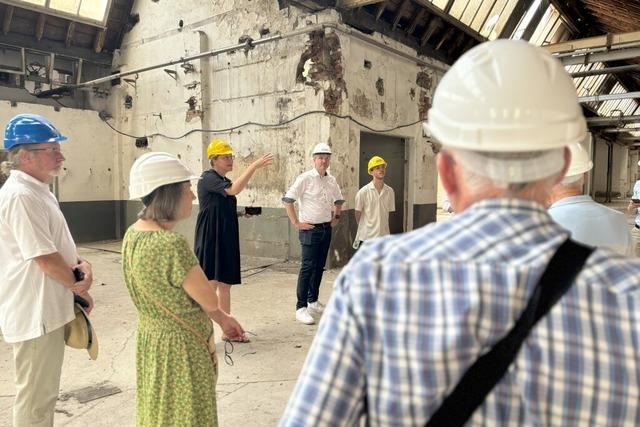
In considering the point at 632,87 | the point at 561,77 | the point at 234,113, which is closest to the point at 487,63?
the point at 561,77

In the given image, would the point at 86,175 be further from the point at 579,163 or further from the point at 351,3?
the point at 579,163

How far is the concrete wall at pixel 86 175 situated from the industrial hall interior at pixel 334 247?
0.87 meters

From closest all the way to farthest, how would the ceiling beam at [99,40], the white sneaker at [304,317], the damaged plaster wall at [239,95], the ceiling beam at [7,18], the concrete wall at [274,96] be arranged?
1. the white sneaker at [304,317]
2. the concrete wall at [274,96]
3. the damaged plaster wall at [239,95]
4. the ceiling beam at [7,18]
5. the ceiling beam at [99,40]

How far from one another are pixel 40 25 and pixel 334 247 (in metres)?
7.13

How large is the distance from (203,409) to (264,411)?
931 mm

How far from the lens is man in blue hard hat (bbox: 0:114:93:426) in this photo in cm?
189

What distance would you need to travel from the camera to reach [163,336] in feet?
5.82

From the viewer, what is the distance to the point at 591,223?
5.96 feet

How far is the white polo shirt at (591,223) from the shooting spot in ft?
5.89

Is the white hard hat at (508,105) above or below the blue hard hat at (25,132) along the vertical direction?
below

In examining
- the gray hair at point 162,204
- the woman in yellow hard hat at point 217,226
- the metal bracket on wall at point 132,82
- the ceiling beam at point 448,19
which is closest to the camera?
the gray hair at point 162,204

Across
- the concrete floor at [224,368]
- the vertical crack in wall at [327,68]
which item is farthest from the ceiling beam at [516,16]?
the concrete floor at [224,368]

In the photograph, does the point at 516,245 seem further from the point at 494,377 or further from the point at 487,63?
the point at 487,63

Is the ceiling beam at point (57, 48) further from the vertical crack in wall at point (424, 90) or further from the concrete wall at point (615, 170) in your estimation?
the concrete wall at point (615, 170)
